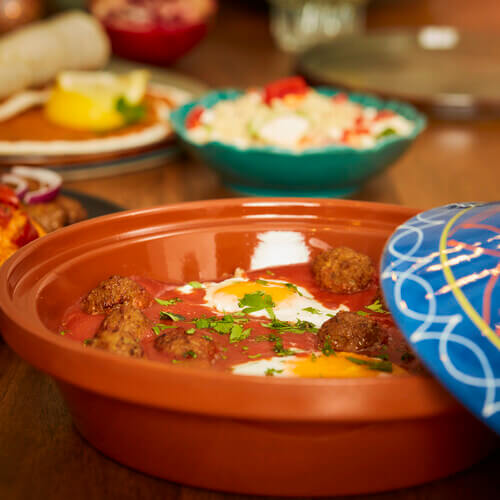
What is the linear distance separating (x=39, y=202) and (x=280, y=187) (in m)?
0.72

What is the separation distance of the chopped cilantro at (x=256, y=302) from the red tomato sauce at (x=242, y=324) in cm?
2

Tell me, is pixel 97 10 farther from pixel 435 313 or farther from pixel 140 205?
pixel 435 313

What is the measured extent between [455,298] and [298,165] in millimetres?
1281

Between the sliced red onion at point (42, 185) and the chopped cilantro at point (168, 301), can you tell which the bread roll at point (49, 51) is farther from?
the chopped cilantro at point (168, 301)

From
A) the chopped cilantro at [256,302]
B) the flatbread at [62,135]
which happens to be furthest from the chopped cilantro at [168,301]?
the flatbread at [62,135]

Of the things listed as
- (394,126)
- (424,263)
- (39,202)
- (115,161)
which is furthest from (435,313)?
(115,161)

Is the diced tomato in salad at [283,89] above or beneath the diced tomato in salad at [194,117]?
above

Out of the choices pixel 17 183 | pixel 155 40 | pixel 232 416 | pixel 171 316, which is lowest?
pixel 155 40

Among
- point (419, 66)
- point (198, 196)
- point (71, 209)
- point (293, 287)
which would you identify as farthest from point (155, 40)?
point (293, 287)

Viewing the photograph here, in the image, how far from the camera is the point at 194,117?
2523 millimetres

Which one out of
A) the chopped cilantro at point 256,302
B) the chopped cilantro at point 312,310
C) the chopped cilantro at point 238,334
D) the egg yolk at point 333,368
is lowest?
the chopped cilantro at point 312,310

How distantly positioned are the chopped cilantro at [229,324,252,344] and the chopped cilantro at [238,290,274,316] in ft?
0.27

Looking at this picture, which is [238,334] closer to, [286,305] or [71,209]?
[286,305]

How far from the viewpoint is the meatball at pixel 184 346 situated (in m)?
1.11
